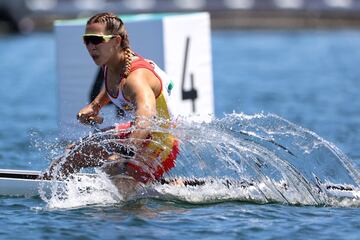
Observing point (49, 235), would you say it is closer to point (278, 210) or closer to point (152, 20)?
point (278, 210)

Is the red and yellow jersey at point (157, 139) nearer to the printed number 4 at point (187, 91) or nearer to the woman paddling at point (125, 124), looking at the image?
the woman paddling at point (125, 124)

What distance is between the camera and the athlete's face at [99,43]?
7.59 metres

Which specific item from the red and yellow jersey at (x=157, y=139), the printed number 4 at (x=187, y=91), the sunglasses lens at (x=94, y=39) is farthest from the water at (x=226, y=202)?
the printed number 4 at (x=187, y=91)

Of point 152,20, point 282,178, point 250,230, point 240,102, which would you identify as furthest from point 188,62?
point 240,102

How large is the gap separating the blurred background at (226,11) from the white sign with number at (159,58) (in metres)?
26.1

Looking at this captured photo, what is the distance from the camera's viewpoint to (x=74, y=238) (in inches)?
281

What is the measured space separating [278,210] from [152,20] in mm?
4345

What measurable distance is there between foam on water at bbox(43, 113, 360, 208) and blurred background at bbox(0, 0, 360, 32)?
2994 centimetres

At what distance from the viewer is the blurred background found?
38094 millimetres

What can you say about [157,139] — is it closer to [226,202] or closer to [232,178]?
[226,202]

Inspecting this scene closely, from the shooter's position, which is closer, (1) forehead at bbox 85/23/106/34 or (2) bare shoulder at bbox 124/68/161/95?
(2) bare shoulder at bbox 124/68/161/95

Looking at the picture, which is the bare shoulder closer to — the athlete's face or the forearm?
the athlete's face

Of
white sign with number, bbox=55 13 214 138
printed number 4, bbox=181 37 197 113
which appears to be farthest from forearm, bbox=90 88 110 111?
printed number 4, bbox=181 37 197 113

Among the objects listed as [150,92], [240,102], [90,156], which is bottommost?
[240,102]
